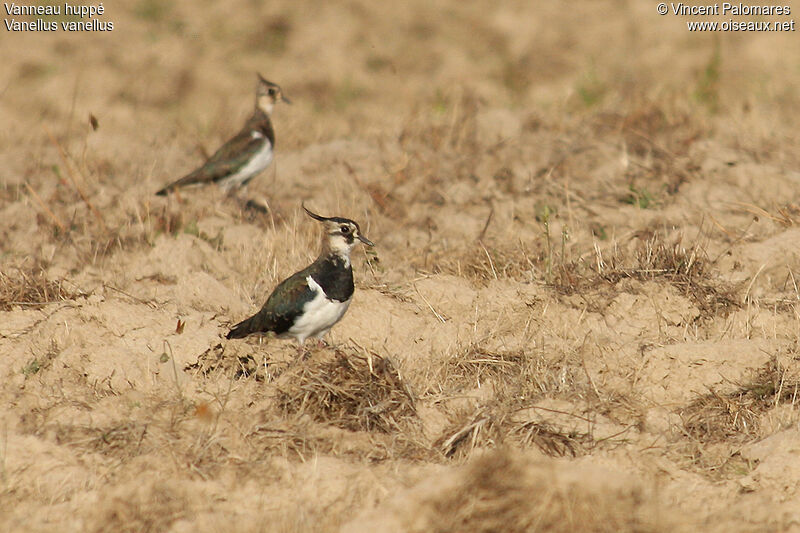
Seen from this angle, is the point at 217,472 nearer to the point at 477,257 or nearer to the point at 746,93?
the point at 477,257

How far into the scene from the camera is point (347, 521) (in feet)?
12.9

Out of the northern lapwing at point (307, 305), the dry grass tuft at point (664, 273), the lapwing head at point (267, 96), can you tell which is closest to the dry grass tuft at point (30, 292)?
the northern lapwing at point (307, 305)

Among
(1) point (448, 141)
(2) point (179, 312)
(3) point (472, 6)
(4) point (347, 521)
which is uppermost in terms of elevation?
(3) point (472, 6)

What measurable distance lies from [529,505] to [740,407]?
160cm

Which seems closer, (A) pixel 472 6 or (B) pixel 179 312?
(B) pixel 179 312

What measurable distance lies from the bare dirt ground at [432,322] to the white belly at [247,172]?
0.14 metres

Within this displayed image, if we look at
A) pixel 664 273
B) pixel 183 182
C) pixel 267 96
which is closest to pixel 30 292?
pixel 183 182

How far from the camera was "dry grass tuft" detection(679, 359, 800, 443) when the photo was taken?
15.3 feet

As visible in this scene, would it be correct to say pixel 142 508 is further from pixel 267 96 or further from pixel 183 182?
pixel 267 96

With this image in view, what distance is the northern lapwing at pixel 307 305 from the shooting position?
16.9ft

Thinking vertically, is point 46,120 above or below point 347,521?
above

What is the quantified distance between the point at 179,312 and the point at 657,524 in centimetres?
291

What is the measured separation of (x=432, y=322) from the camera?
5605 millimetres

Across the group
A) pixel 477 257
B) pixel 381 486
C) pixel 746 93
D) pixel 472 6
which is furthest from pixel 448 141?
pixel 472 6
